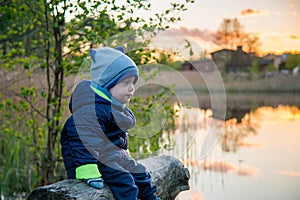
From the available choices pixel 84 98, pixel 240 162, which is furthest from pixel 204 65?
Answer: pixel 240 162

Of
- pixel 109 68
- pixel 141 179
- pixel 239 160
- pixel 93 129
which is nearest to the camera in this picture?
pixel 93 129

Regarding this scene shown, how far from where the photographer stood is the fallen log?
257 centimetres

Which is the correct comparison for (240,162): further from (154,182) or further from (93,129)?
(93,129)

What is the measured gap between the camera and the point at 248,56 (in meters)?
30.0

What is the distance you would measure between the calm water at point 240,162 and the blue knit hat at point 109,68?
1947 millimetres

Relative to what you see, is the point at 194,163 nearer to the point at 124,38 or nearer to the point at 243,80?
the point at 124,38

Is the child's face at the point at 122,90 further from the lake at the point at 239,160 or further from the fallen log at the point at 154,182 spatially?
the lake at the point at 239,160

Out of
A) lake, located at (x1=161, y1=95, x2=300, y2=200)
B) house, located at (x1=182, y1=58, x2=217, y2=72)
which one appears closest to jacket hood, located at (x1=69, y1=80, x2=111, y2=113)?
house, located at (x1=182, y1=58, x2=217, y2=72)

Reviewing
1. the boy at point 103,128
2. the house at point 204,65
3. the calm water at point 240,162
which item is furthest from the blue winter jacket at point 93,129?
the calm water at point 240,162

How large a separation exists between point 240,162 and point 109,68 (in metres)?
6.70

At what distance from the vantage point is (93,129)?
2.48 meters

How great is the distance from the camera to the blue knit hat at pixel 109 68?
260 cm

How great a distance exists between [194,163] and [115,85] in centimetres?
518

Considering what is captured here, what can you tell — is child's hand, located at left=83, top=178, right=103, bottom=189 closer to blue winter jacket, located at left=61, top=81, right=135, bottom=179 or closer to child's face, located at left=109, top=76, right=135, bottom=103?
blue winter jacket, located at left=61, top=81, right=135, bottom=179
